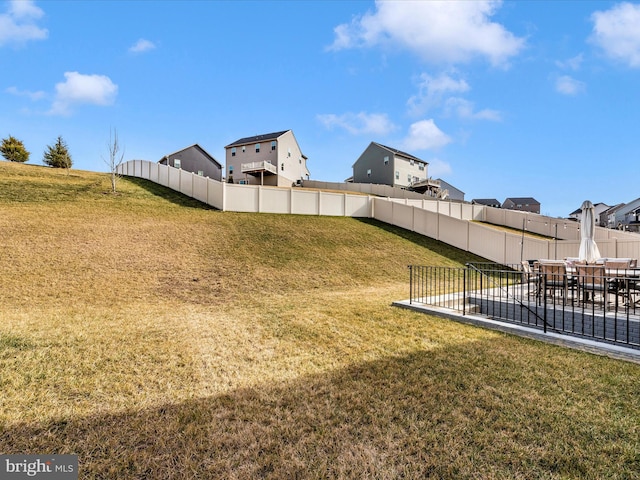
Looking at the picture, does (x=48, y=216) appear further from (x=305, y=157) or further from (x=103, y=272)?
(x=305, y=157)

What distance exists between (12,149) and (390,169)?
1952 inches

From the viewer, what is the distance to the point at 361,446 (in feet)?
8.75

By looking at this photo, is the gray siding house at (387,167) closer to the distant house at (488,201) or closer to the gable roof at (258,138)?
the gable roof at (258,138)

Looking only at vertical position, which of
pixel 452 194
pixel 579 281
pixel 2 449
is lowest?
pixel 2 449

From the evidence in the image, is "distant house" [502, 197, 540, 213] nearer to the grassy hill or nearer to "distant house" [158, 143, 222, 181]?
"distant house" [158, 143, 222, 181]

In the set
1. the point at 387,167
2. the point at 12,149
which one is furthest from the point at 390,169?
the point at 12,149

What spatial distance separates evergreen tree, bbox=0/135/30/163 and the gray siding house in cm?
4581

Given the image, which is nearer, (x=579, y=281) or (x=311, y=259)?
(x=579, y=281)

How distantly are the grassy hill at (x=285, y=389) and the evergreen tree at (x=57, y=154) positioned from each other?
3717 centimetres

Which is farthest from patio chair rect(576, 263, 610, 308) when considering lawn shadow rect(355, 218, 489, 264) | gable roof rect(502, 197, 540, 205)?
gable roof rect(502, 197, 540, 205)

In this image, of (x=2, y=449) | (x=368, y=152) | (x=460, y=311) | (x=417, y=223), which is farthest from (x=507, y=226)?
(x=2, y=449)

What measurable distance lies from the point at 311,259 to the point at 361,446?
11.6 meters

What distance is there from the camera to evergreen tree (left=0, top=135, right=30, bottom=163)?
1460 inches

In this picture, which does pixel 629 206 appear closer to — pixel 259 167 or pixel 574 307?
pixel 259 167
